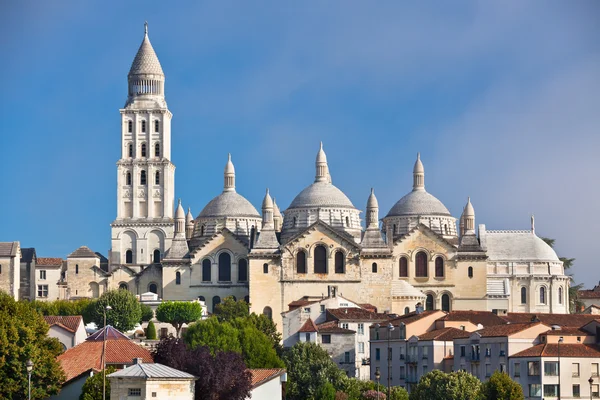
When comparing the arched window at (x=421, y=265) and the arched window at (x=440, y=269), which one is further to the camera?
the arched window at (x=421, y=265)

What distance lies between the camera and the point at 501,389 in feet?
218

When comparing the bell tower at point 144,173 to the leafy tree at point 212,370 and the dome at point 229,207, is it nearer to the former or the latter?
the dome at point 229,207

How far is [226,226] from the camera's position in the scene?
12600cm

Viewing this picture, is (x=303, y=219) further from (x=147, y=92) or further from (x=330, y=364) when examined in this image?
(x=330, y=364)

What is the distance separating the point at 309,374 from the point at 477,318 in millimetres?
17986

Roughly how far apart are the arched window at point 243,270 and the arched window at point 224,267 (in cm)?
76

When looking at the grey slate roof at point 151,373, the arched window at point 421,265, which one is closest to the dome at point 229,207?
the arched window at point 421,265

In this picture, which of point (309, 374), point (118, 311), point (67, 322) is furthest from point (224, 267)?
point (309, 374)

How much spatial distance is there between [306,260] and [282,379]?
4329cm

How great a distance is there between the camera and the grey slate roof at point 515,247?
123438 mm

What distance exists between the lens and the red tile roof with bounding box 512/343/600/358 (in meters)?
70.9

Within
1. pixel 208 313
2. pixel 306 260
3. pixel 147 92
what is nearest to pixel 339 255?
pixel 306 260

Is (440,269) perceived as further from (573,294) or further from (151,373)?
(151,373)

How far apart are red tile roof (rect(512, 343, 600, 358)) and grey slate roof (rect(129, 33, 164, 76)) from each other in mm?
61996
